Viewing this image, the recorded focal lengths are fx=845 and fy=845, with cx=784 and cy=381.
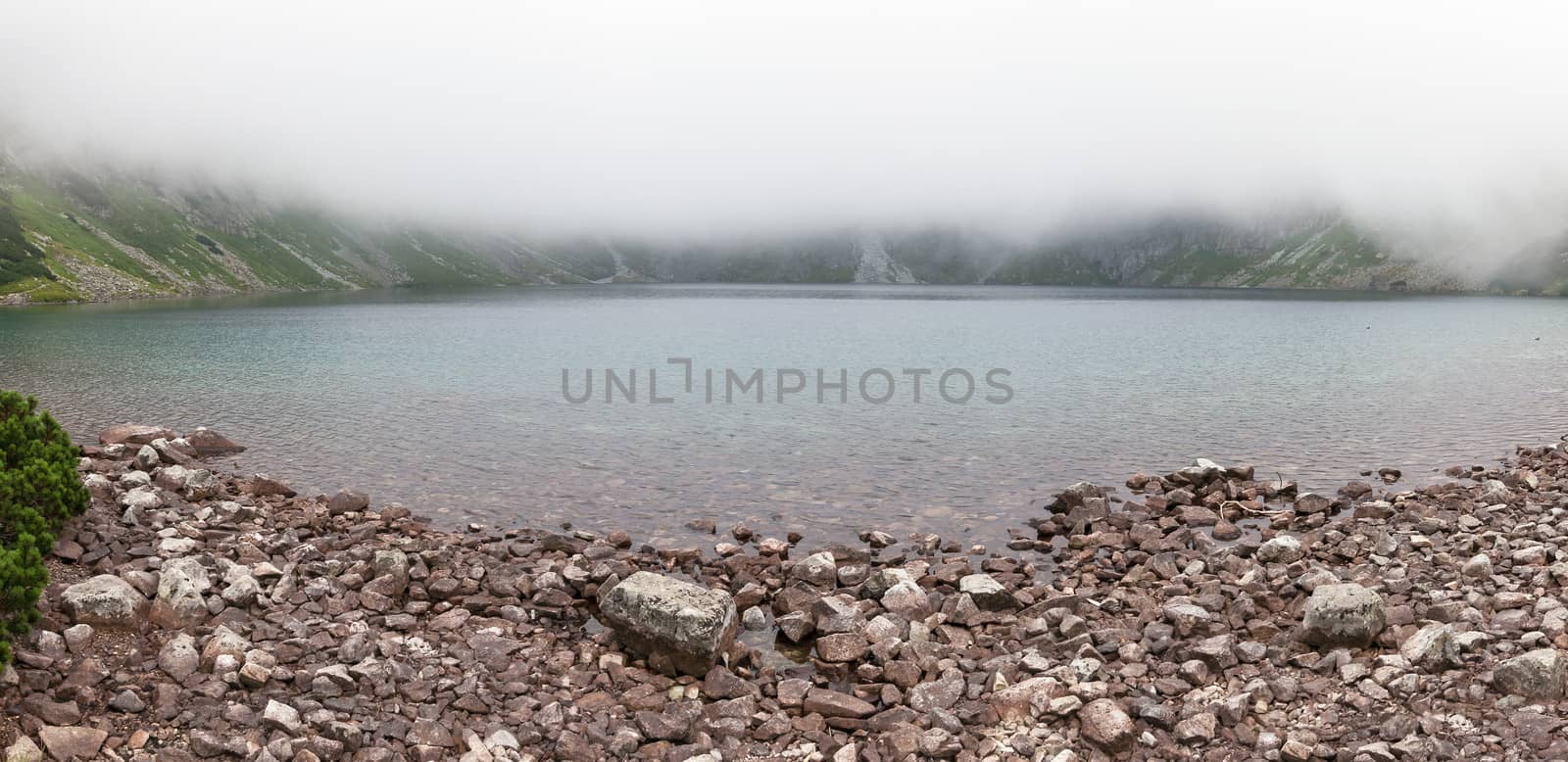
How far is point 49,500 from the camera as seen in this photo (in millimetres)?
21250

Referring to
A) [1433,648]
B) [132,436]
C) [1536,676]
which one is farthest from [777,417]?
[1536,676]

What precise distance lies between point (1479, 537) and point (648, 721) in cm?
2538

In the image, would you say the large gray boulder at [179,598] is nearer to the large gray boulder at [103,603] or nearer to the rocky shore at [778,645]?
the rocky shore at [778,645]

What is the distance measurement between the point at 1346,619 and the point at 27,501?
30793 millimetres

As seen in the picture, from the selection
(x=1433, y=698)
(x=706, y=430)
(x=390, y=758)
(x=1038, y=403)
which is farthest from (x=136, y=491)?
(x=1038, y=403)

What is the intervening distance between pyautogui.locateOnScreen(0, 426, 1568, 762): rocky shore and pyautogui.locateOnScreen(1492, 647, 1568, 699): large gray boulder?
0.05m

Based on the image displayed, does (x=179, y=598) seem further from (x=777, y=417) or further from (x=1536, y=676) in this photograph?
(x=777, y=417)

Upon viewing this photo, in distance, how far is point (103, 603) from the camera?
17859 millimetres

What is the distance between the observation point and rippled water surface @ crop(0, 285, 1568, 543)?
119 ft

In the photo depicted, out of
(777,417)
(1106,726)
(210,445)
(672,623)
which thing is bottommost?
(1106,726)

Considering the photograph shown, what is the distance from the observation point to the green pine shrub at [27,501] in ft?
51.9

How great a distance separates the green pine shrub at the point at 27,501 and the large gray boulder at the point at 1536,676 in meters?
26.4

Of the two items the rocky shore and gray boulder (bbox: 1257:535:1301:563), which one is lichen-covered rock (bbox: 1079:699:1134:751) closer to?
the rocky shore

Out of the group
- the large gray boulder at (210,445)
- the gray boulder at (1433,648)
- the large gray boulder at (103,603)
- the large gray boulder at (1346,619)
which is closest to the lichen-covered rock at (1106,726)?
the large gray boulder at (1346,619)
